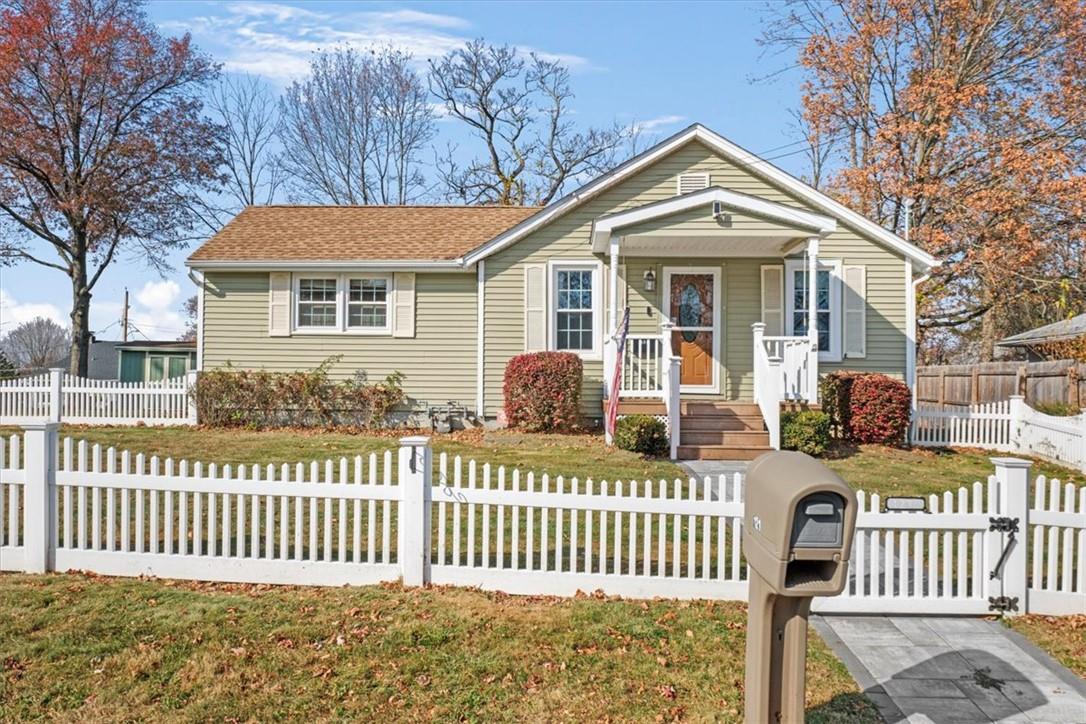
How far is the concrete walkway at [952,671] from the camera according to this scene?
11.5 feet

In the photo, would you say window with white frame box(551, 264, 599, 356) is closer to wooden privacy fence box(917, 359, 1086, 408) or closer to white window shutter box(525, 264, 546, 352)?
white window shutter box(525, 264, 546, 352)

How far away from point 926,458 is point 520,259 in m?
7.50

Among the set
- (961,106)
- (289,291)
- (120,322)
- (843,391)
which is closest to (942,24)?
(961,106)

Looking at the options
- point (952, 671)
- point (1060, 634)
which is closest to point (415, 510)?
point (952, 671)

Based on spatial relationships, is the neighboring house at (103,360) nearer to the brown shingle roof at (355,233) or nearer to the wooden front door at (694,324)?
the brown shingle roof at (355,233)

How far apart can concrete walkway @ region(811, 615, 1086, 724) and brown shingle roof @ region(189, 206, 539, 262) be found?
1079 cm

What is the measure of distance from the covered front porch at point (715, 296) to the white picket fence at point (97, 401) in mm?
8151

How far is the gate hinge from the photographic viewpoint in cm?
470

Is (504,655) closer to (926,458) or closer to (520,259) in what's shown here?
(926,458)

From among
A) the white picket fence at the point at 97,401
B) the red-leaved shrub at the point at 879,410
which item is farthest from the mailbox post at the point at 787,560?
the white picket fence at the point at 97,401

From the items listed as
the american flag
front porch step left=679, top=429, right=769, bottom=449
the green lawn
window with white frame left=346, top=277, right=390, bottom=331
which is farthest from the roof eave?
the green lawn

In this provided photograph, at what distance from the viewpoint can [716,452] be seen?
1047 centimetres

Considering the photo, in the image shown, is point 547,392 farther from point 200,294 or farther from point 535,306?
point 200,294

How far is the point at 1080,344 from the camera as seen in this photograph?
515 inches
